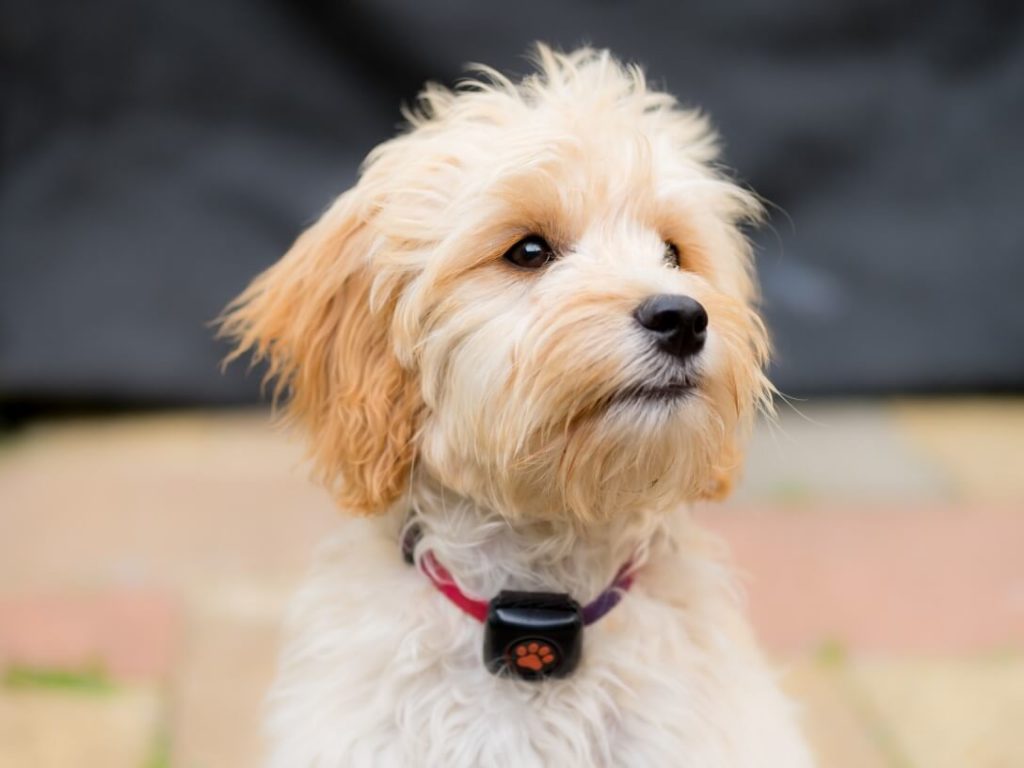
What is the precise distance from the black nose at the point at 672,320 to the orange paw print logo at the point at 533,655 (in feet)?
1.64

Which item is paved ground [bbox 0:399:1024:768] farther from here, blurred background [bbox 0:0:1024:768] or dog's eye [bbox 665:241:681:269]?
dog's eye [bbox 665:241:681:269]

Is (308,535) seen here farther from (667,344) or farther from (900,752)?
(667,344)

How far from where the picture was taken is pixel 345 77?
15.5 ft

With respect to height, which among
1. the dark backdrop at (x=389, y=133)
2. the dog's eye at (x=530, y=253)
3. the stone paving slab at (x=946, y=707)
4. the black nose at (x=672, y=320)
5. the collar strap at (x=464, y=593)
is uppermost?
the dark backdrop at (x=389, y=133)

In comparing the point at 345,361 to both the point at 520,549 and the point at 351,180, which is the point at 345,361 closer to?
the point at 520,549

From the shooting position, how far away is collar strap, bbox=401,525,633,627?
207 cm

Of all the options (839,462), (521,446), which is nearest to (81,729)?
(521,446)

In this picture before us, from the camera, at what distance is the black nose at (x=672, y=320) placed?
1792mm

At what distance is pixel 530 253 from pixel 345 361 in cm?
34

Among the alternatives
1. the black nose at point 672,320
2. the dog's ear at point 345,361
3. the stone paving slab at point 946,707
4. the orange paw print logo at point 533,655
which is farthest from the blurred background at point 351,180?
the black nose at point 672,320

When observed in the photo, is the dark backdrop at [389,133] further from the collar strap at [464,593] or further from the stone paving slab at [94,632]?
the collar strap at [464,593]

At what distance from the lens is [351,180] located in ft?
15.7

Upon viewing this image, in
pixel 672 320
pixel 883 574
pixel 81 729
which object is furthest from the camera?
pixel 883 574

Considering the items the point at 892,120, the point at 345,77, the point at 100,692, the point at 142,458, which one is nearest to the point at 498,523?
the point at 100,692
